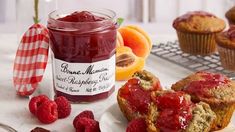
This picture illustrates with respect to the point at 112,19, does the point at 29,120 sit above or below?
below

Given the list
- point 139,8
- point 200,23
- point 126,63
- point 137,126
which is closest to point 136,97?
point 137,126

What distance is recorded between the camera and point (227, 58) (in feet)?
5.72

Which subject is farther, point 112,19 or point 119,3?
point 119,3

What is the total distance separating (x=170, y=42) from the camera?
1964mm

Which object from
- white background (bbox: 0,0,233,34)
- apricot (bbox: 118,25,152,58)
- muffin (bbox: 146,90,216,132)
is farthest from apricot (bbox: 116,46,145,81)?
white background (bbox: 0,0,233,34)

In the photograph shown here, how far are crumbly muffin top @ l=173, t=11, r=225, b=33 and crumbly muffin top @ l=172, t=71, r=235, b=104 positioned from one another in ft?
1.96

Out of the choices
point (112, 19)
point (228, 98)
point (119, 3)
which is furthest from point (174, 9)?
point (228, 98)

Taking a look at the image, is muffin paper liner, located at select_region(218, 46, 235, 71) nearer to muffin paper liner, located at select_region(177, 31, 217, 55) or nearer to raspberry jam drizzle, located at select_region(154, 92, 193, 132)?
muffin paper liner, located at select_region(177, 31, 217, 55)

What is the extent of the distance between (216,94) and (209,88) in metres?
0.02

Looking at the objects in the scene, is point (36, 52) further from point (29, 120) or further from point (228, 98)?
point (228, 98)

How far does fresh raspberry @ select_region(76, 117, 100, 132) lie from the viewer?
1.24 metres

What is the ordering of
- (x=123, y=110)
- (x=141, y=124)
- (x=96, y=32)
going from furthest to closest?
1. (x=96, y=32)
2. (x=123, y=110)
3. (x=141, y=124)

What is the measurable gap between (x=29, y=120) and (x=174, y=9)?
150 cm

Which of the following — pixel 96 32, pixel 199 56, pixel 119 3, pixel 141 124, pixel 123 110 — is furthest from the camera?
pixel 119 3
